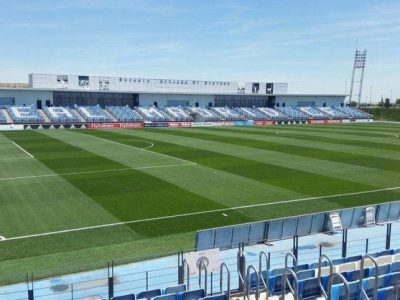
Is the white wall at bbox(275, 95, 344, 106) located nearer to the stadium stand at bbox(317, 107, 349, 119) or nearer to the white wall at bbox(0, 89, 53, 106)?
the stadium stand at bbox(317, 107, 349, 119)

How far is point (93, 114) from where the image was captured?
88.7m

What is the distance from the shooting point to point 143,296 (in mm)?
10641

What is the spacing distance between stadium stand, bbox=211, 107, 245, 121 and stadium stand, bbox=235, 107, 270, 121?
1534mm

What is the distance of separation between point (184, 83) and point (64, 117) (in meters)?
32.3

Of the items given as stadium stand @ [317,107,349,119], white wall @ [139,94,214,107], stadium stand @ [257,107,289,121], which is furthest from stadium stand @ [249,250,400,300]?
stadium stand @ [317,107,349,119]

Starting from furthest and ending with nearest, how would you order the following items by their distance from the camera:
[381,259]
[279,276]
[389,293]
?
[381,259], [279,276], [389,293]

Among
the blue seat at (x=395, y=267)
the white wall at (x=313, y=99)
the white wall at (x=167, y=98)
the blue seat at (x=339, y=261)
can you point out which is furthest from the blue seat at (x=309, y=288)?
the white wall at (x=313, y=99)

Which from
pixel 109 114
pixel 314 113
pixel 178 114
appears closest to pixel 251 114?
pixel 314 113

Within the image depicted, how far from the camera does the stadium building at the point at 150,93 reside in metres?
90.0

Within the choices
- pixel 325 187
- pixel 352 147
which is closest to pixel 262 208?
pixel 325 187

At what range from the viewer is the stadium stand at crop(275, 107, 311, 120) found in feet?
339

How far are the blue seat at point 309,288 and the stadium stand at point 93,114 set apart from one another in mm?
78660

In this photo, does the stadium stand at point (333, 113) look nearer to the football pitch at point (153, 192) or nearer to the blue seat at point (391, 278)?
the football pitch at point (153, 192)

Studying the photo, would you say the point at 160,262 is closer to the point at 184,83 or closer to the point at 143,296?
the point at 143,296
